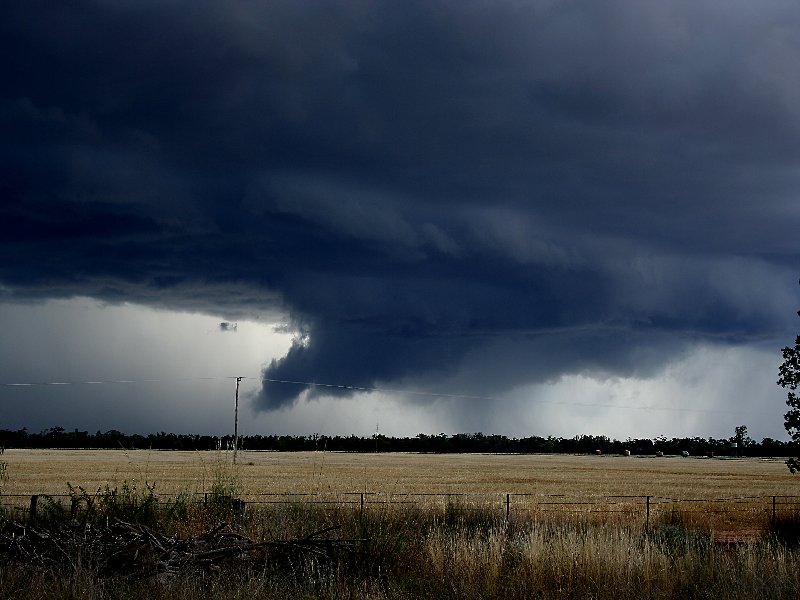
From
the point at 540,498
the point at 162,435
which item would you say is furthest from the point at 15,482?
the point at 162,435

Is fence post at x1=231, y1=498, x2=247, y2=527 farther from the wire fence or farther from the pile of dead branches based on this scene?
the pile of dead branches

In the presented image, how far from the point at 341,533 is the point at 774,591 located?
22.2 feet

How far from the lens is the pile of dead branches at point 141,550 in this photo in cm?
1120

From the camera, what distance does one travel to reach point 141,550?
38.4 feet

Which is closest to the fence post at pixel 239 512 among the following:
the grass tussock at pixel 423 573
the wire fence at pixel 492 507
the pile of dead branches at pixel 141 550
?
the wire fence at pixel 492 507

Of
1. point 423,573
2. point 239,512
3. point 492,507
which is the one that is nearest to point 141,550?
point 239,512

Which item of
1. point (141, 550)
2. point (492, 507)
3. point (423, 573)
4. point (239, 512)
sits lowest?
point (492, 507)

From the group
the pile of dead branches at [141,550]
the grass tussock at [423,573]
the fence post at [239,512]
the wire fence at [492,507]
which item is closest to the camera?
the grass tussock at [423,573]

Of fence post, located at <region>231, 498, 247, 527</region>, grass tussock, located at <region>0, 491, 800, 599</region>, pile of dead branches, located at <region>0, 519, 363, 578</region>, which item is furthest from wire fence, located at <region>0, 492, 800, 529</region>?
grass tussock, located at <region>0, 491, 800, 599</region>

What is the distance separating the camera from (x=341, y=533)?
1410 cm

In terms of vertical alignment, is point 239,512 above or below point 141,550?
above

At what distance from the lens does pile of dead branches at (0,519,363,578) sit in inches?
441

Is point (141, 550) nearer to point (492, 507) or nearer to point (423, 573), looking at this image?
point (423, 573)

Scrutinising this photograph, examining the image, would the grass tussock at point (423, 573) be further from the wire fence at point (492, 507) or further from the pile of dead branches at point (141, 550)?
the wire fence at point (492, 507)
